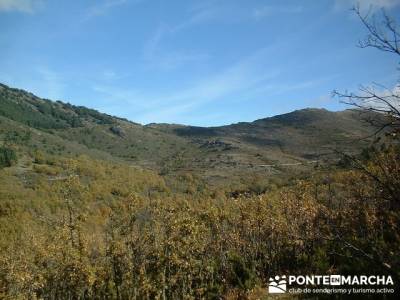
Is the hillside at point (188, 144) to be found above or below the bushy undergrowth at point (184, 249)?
above

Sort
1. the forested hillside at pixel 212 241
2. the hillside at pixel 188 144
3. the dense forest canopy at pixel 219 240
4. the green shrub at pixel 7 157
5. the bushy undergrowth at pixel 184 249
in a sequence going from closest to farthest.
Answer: the dense forest canopy at pixel 219 240
the forested hillside at pixel 212 241
the bushy undergrowth at pixel 184 249
the green shrub at pixel 7 157
the hillside at pixel 188 144

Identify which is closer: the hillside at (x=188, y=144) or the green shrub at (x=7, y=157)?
the green shrub at (x=7, y=157)

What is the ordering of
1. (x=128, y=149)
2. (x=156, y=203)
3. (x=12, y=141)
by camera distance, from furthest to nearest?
1. (x=128, y=149)
2. (x=12, y=141)
3. (x=156, y=203)

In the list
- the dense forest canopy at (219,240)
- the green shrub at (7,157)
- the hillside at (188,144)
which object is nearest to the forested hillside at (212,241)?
the dense forest canopy at (219,240)

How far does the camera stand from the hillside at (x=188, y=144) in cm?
12488

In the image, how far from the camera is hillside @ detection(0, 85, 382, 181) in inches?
4916

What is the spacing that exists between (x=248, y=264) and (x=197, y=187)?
76994 millimetres

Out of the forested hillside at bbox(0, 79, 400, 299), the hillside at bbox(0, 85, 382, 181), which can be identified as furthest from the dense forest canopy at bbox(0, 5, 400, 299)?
the hillside at bbox(0, 85, 382, 181)

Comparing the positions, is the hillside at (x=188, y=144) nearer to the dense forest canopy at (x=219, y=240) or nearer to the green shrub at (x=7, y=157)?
the green shrub at (x=7, y=157)

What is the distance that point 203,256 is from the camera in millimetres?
27391

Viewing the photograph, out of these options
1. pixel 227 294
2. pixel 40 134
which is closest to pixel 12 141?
pixel 40 134

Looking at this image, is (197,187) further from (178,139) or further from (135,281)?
(178,139)
